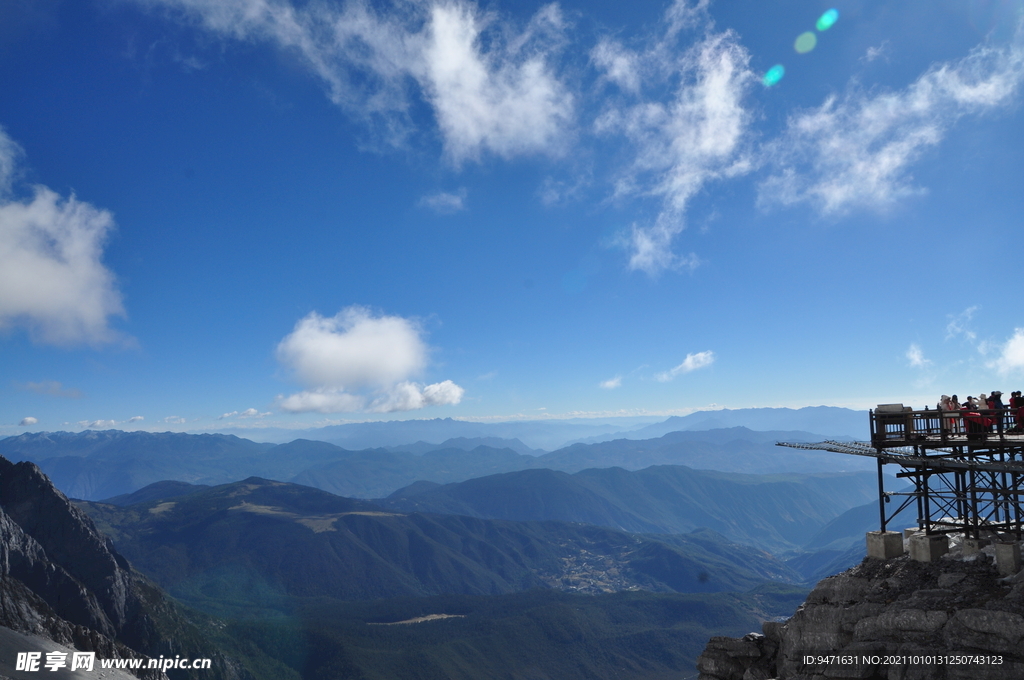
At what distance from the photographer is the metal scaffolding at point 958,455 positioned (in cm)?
2541

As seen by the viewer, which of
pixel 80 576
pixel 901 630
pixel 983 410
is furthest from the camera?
pixel 80 576

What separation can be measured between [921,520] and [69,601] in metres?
150

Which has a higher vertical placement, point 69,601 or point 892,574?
point 892,574

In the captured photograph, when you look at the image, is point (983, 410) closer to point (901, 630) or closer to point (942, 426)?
point (942, 426)

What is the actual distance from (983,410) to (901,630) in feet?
38.7

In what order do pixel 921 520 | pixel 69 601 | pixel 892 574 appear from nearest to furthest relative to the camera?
pixel 892 574, pixel 921 520, pixel 69 601

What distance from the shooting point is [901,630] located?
2180 centimetres

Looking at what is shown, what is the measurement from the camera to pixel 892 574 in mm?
26266

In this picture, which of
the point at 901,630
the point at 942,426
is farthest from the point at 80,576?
the point at 942,426

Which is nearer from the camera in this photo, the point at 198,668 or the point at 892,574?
the point at 892,574

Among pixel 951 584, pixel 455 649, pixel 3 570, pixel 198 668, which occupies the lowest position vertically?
pixel 455 649

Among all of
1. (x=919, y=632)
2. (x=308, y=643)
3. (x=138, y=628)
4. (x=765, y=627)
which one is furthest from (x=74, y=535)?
(x=919, y=632)

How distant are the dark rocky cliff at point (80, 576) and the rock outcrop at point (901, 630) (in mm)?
110542

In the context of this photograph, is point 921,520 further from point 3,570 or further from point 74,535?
point 74,535
